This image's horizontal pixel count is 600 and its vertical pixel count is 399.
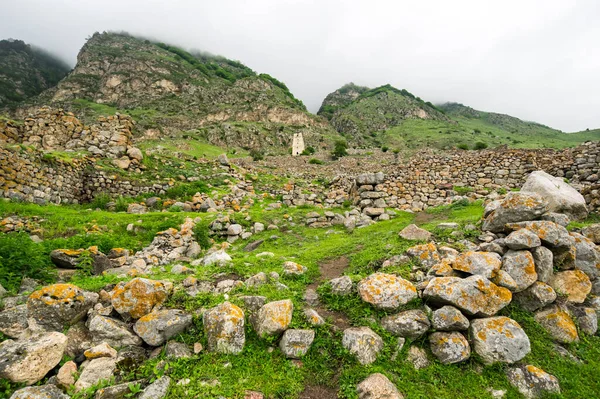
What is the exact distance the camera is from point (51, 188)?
12.4 metres

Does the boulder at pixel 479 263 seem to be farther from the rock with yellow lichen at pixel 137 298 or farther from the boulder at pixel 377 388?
the rock with yellow lichen at pixel 137 298

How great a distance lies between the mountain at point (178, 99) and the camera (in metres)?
80.8

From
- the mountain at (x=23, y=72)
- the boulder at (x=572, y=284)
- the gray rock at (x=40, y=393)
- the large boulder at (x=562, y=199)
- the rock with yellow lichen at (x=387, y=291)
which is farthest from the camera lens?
the mountain at (x=23, y=72)

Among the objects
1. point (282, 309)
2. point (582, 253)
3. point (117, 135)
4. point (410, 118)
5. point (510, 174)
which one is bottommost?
point (282, 309)

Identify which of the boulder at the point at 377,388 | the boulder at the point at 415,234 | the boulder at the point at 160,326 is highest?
the boulder at the point at 415,234

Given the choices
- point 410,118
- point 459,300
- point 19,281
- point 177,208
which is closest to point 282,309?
point 459,300

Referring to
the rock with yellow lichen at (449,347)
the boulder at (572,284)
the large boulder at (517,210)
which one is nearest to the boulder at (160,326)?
the rock with yellow lichen at (449,347)

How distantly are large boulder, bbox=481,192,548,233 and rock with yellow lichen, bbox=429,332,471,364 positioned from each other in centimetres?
370

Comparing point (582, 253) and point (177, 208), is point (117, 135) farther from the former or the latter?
point (582, 253)

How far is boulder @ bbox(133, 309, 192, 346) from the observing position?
12.8ft

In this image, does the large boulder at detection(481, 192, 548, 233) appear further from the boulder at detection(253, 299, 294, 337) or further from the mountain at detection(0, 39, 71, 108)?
the mountain at detection(0, 39, 71, 108)

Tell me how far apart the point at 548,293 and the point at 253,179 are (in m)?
16.9

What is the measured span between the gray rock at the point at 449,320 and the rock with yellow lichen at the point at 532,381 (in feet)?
2.49

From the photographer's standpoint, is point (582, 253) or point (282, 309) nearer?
point (282, 309)
